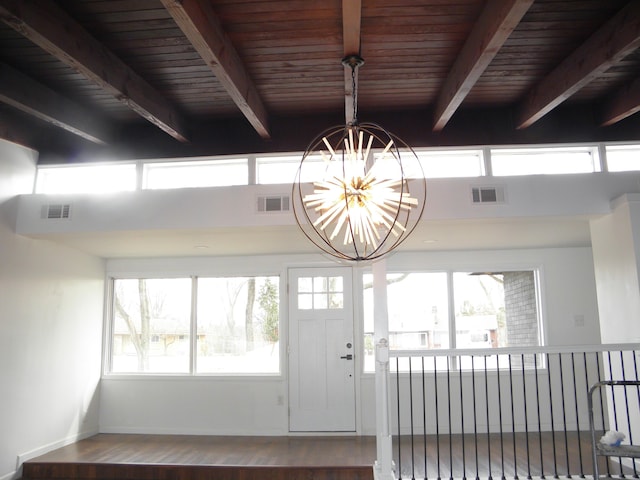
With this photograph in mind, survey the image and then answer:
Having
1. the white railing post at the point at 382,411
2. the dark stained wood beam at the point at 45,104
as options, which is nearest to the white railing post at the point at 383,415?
the white railing post at the point at 382,411

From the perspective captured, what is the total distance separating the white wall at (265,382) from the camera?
6.23 metres

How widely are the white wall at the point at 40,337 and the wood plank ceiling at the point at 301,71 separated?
892mm

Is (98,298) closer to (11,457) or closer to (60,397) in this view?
(60,397)

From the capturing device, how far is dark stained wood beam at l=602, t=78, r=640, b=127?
3988mm

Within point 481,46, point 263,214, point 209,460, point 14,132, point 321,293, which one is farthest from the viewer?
point 321,293

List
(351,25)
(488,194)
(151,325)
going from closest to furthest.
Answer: (351,25) → (488,194) → (151,325)

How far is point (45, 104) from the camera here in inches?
153

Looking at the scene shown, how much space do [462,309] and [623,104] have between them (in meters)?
3.03

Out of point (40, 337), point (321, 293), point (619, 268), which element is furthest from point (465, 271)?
point (40, 337)

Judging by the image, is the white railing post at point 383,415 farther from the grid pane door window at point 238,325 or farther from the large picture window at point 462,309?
the grid pane door window at point 238,325

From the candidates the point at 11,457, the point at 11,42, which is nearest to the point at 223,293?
the point at 11,457

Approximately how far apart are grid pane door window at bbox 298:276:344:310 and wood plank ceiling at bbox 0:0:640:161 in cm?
217

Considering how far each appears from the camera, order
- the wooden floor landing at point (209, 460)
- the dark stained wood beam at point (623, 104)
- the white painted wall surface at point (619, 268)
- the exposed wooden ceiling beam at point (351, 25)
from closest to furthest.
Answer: the exposed wooden ceiling beam at point (351, 25) < the dark stained wood beam at point (623, 104) < the white painted wall surface at point (619, 268) < the wooden floor landing at point (209, 460)

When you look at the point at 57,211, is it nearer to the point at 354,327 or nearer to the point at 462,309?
the point at 354,327
